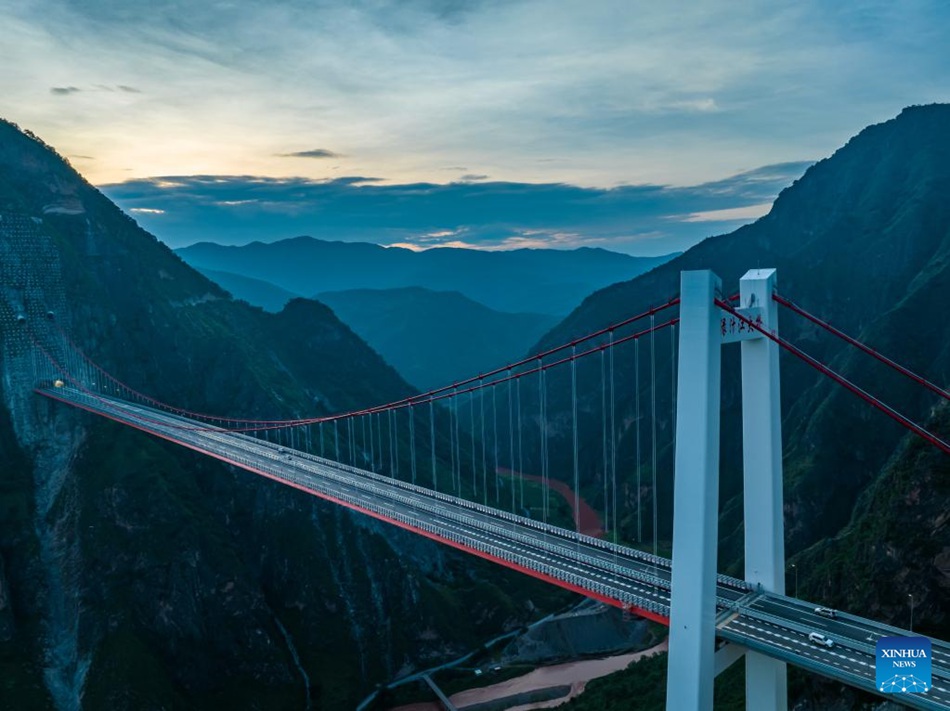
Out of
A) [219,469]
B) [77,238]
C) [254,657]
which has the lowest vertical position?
[254,657]

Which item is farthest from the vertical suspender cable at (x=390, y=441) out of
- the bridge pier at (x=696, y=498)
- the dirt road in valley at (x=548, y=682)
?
the bridge pier at (x=696, y=498)

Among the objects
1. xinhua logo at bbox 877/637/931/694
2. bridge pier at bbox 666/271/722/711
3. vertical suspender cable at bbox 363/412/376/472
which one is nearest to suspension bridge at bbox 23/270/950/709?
bridge pier at bbox 666/271/722/711

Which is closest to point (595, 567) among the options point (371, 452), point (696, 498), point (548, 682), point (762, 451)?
point (762, 451)

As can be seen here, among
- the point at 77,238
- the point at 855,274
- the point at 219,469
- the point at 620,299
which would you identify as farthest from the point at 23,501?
the point at 620,299

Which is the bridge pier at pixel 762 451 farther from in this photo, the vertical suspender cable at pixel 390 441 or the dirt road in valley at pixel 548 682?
the vertical suspender cable at pixel 390 441

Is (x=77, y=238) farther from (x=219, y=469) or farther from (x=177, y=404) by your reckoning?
(x=219, y=469)
